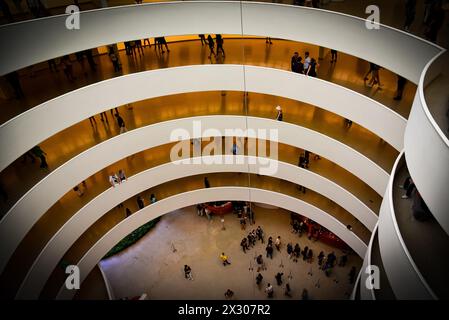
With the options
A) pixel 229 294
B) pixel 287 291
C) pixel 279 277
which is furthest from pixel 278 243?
pixel 229 294

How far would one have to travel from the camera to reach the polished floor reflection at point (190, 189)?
18688mm

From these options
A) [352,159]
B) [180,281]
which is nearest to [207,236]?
[180,281]

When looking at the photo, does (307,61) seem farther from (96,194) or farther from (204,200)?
(96,194)

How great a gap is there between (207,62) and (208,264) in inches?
458

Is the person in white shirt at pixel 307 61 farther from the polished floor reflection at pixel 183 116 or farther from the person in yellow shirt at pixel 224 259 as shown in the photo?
the person in yellow shirt at pixel 224 259

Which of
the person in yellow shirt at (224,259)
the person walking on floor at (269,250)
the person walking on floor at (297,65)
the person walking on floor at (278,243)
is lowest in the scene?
the person in yellow shirt at (224,259)

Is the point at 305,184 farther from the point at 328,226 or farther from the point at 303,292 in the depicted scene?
the point at 303,292

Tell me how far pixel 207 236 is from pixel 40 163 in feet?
36.6

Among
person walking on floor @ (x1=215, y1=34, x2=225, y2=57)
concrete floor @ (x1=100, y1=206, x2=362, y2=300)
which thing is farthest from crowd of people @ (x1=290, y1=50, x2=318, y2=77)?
concrete floor @ (x1=100, y1=206, x2=362, y2=300)

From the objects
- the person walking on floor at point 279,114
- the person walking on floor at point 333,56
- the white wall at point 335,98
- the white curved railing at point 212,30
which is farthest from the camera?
the person walking on floor at point 279,114

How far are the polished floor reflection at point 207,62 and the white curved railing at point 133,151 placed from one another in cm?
260

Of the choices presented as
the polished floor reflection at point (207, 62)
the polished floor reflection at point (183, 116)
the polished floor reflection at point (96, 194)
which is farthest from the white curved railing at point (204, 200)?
the polished floor reflection at point (207, 62)

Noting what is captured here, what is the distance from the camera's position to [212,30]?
15.4 m

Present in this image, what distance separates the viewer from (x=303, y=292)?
1970cm
